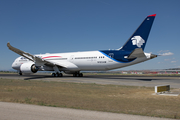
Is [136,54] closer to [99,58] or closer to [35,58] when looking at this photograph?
[99,58]

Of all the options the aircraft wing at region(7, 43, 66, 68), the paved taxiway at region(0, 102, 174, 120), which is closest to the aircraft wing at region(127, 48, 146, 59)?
the aircraft wing at region(7, 43, 66, 68)

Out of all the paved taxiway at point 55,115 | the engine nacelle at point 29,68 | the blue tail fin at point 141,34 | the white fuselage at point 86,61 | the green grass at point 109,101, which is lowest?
the green grass at point 109,101

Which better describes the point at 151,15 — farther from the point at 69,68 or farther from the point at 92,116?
the point at 92,116

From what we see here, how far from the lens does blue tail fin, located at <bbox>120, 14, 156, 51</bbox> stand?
2583 centimetres

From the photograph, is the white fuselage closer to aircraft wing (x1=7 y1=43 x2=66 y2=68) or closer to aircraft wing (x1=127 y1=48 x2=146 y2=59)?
aircraft wing (x1=127 y1=48 x2=146 y2=59)

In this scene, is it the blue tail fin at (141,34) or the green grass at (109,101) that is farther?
the blue tail fin at (141,34)

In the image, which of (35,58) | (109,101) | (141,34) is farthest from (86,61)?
(109,101)

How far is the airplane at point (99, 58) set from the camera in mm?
25925

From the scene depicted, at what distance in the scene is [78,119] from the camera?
19.6ft

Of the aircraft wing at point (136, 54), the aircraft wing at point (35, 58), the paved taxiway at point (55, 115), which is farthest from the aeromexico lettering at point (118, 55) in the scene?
the paved taxiway at point (55, 115)

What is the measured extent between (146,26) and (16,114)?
23372 millimetres

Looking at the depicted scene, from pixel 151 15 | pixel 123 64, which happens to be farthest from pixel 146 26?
pixel 123 64

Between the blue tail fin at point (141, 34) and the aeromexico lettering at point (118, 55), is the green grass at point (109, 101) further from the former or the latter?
the blue tail fin at point (141, 34)

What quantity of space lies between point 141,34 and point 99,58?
→ 7.75m
